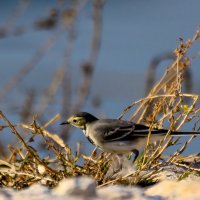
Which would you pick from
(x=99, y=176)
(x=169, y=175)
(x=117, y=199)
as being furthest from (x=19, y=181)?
(x=117, y=199)

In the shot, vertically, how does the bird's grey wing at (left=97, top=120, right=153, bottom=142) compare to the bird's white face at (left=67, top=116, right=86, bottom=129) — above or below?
below

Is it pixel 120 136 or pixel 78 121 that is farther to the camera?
pixel 78 121

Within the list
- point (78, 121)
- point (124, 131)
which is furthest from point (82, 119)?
point (124, 131)

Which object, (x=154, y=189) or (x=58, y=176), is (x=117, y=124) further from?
(x=154, y=189)

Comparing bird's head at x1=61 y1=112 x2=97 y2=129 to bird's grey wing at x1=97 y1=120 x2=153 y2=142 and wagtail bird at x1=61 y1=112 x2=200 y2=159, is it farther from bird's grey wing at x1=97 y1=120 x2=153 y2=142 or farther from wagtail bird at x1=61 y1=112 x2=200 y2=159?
bird's grey wing at x1=97 y1=120 x2=153 y2=142

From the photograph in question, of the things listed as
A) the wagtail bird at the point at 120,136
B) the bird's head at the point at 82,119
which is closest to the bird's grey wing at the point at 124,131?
the wagtail bird at the point at 120,136

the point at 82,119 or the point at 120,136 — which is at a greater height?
the point at 82,119

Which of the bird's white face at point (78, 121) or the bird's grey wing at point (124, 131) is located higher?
the bird's white face at point (78, 121)

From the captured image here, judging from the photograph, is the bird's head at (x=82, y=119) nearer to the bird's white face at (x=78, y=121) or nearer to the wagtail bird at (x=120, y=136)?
the bird's white face at (x=78, y=121)

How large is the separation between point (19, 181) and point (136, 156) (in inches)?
42.0

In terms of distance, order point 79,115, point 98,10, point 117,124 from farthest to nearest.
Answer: point 98,10, point 79,115, point 117,124

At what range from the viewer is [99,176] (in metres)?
6.37

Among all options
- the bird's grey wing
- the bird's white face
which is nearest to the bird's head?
the bird's white face

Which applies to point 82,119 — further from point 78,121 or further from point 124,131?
point 124,131
